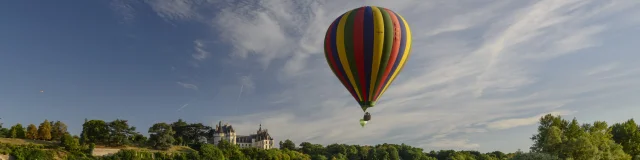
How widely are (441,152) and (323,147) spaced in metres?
38.8

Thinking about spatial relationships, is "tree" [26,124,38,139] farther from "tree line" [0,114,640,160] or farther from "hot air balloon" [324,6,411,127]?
"hot air balloon" [324,6,411,127]

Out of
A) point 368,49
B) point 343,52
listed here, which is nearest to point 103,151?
point 343,52

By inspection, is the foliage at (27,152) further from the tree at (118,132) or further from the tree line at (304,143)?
the tree at (118,132)

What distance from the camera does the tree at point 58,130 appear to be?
86062 mm

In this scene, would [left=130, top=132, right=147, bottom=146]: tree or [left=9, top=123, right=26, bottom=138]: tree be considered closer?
[left=9, top=123, right=26, bottom=138]: tree

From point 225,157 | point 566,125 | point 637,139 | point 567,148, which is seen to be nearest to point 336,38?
point 567,148

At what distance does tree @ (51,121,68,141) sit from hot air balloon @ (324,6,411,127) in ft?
245

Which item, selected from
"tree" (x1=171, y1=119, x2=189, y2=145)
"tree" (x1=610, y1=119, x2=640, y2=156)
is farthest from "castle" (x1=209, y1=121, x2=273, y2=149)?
"tree" (x1=610, y1=119, x2=640, y2=156)

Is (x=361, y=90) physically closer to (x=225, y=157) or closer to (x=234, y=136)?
(x=225, y=157)

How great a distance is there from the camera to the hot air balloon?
30.7m

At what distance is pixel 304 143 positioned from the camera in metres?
123

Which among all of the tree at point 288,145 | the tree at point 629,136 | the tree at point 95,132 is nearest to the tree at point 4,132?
the tree at point 95,132

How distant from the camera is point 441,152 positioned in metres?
137

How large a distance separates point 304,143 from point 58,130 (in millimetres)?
58726
